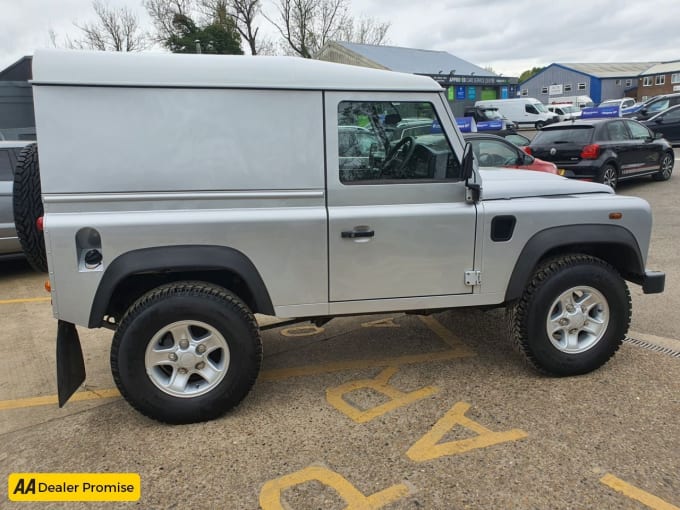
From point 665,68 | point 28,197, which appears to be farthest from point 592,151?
point 665,68

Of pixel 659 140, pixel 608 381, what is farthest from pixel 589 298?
pixel 659 140

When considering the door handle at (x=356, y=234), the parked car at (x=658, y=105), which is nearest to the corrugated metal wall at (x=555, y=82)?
the parked car at (x=658, y=105)

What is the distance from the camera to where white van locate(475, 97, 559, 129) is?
112 ft

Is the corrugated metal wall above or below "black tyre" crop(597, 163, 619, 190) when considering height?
above

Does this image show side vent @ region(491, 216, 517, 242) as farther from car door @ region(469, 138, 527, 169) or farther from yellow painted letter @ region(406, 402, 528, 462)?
car door @ region(469, 138, 527, 169)

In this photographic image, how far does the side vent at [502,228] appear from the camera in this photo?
3.39 meters

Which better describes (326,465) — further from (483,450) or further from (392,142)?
(392,142)

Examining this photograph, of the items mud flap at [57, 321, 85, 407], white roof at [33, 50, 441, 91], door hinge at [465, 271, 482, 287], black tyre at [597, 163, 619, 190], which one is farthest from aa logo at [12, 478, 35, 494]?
black tyre at [597, 163, 619, 190]

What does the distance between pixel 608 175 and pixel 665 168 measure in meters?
2.99

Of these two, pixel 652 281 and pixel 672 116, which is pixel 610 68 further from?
pixel 652 281

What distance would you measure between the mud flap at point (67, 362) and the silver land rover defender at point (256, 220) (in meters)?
0.01

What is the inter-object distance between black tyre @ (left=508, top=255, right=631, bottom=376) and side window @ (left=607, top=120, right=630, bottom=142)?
26.9 feet

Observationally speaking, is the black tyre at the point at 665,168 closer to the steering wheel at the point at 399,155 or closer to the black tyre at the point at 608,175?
the black tyre at the point at 608,175

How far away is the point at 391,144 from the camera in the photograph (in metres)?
3.26
